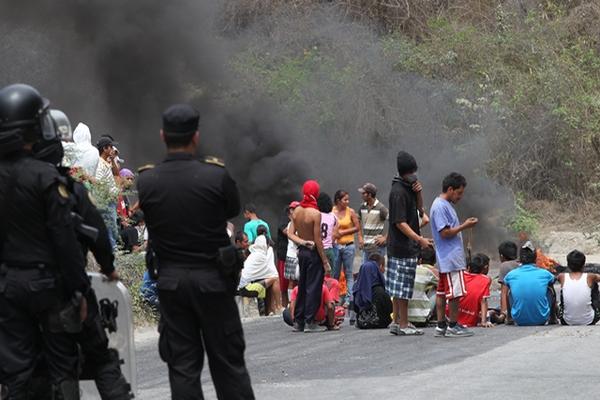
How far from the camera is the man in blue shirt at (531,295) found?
13109 mm

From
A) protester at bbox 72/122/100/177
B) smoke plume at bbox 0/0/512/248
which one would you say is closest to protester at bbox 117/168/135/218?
protester at bbox 72/122/100/177

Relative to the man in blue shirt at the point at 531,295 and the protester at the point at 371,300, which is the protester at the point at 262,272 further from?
the man in blue shirt at the point at 531,295

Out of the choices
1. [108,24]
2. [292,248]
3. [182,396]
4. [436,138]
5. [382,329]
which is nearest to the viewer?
[182,396]

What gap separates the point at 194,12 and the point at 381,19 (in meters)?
6.82

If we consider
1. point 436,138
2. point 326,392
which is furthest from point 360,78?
point 326,392

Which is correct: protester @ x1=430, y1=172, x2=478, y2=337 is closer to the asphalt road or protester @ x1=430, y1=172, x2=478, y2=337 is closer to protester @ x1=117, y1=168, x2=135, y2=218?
the asphalt road

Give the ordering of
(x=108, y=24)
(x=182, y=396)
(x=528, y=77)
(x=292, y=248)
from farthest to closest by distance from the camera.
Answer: (x=528, y=77)
(x=108, y=24)
(x=292, y=248)
(x=182, y=396)

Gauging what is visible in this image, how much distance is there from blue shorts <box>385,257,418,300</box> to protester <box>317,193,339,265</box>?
3597mm

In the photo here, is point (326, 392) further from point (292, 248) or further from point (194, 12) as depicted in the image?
point (194, 12)

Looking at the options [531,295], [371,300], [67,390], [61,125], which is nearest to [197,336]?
[67,390]

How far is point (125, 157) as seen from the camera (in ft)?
81.8

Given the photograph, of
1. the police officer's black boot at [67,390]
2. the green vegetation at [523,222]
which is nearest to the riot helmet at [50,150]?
the police officer's black boot at [67,390]

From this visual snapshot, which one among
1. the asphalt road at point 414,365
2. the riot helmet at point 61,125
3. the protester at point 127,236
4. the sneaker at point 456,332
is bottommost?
the asphalt road at point 414,365

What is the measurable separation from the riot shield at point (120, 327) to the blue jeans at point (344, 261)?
31.3 ft
